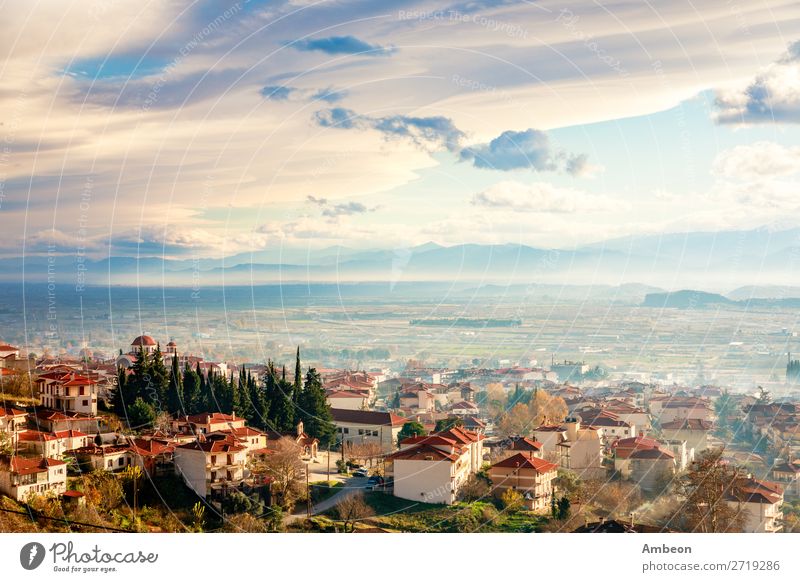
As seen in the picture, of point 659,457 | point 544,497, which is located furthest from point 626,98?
point 544,497

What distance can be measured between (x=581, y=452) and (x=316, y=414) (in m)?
3.80

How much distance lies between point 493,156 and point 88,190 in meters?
8.67

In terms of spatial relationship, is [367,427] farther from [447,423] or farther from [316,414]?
[447,423]

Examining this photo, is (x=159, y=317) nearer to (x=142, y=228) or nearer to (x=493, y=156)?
(x=142, y=228)

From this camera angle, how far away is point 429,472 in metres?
11.0

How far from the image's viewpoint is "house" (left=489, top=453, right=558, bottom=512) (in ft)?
37.3

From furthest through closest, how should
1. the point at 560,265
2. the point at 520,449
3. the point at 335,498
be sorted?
1. the point at 560,265
2. the point at 520,449
3. the point at 335,498

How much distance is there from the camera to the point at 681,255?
26859mm

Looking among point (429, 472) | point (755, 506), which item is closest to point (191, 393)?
point (429, 472)

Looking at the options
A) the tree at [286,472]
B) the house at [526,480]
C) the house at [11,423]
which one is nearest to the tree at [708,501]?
the house at [526,480]

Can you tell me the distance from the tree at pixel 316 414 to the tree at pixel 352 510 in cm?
270

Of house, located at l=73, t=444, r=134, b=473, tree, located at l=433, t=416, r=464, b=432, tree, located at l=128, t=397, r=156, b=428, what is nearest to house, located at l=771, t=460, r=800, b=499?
tree, located at l=433, t=416, r=464, b=432

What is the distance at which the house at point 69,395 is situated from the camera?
12.0 m

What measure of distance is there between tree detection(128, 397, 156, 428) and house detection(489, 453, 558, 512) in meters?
4.33
